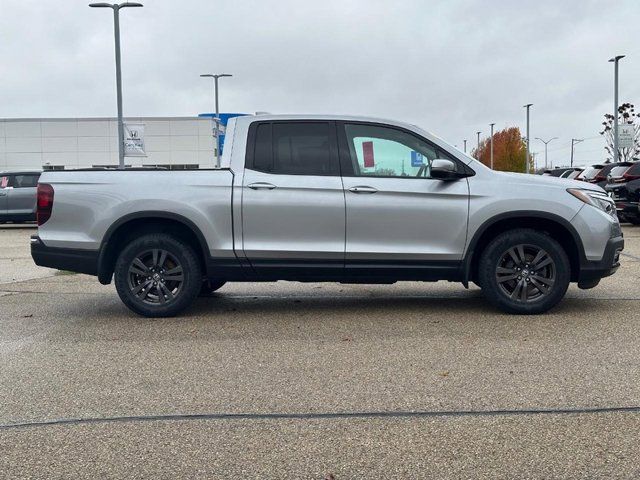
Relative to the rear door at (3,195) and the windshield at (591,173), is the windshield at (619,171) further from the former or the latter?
the rear door at (3,195)

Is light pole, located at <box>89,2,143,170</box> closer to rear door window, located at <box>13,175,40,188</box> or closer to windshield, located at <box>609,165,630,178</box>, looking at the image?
rear door window, located at <box>13,175,40,188</box>

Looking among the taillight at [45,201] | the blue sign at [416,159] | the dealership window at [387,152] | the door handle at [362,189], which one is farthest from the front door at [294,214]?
the taillight at [45,201]

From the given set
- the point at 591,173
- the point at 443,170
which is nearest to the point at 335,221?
the point at 443,170

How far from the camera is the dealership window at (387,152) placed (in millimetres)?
6871

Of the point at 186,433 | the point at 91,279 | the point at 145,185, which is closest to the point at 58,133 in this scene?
the point at 91,279

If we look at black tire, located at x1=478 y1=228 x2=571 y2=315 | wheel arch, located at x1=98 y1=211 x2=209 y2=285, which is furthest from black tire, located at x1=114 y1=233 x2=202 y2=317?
black tire, located at x1=478 y1=228 x2=571 y2=315

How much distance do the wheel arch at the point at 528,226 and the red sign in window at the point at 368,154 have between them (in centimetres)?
119

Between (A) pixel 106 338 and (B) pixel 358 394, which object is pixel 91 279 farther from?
(B) pixel 358 394

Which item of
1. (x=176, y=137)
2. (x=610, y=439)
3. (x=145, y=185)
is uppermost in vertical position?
(x=176, y=137)

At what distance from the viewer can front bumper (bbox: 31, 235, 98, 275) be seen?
22.6 ft

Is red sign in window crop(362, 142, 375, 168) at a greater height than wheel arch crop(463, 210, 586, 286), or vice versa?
red sign in window crop(362, 142, 375, 168)

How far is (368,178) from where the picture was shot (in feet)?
22.3

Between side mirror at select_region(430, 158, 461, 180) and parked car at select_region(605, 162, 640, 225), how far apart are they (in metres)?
12.9

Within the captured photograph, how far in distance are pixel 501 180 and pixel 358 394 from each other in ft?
10.2
